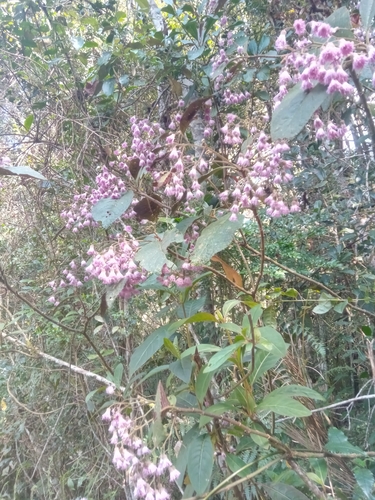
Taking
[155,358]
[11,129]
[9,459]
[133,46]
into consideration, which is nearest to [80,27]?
[11,129]

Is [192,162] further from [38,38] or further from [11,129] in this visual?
[11,129]

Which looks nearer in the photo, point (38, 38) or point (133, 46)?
point (133, 46)

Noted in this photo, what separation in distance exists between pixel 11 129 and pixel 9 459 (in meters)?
1.85

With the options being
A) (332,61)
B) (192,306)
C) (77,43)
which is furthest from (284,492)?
(77,43)

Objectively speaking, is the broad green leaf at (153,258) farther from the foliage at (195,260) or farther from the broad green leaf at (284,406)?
the broad green leaf at (284,406)

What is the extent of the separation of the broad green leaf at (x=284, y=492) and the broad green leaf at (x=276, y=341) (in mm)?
291

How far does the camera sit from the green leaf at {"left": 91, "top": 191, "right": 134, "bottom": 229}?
98 cm

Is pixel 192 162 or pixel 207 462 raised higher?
pixel 192 162

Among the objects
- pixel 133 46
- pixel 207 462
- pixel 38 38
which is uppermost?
pixel 38 38

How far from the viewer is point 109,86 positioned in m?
1.71

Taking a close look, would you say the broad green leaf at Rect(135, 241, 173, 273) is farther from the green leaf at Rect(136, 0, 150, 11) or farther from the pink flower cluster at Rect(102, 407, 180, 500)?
the green leaf at Rect(136, 0, 150, 11)

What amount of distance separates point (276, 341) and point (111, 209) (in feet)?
1.69

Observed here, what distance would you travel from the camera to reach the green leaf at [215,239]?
0.79 meters

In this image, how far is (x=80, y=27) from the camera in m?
2.27
